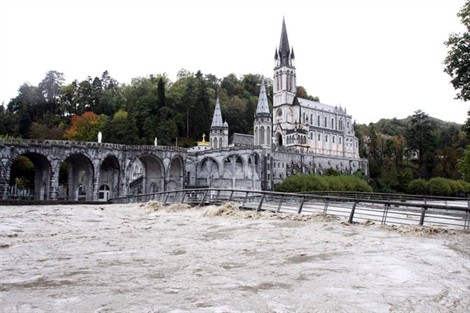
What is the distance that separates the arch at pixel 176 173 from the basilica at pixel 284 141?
13.4 ft

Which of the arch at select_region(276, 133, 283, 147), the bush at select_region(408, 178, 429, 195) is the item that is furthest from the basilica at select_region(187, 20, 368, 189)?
the bush at select_region(408, 178, 429, 195)

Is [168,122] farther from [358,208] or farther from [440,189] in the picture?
[358,208]

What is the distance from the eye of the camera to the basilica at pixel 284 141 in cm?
5756

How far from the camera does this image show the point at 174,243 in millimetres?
8430

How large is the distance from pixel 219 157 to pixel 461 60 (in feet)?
131

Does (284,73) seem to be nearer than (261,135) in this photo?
No

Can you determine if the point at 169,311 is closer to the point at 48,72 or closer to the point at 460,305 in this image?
the point at 460,305

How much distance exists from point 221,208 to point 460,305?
11031mm

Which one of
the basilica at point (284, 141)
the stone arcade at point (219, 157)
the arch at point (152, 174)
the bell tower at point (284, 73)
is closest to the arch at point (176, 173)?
the stone arcade at point (219, 157)

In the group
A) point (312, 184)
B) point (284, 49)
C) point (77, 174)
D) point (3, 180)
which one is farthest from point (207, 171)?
point (284, 49)

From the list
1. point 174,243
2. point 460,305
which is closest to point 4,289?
point 174,243

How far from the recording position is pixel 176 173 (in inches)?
2222

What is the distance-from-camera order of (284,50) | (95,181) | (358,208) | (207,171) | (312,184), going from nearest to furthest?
1. (358,208)
2. (95,181)
3. (312,184)
4. (207,171)
5. (284,50)

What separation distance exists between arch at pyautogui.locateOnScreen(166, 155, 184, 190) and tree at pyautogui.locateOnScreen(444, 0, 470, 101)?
4014 centimetres
